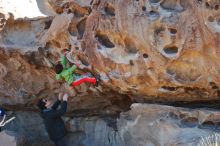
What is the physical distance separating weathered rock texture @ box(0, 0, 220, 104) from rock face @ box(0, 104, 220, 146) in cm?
20

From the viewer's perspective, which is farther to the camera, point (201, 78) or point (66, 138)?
point (66, 138)

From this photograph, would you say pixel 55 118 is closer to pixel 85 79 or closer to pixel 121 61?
pixel 85 79

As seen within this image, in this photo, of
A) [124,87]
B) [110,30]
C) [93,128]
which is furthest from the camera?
[93,128]

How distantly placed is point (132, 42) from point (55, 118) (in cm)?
118

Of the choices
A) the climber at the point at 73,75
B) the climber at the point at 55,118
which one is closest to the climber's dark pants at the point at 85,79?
the climber at the point at 73,75

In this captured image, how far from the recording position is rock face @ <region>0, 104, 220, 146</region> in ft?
13.9

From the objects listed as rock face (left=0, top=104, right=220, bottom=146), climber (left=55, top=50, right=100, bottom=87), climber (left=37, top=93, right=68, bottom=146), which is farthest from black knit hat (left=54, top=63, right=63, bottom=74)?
rock face (left=0, top=104, right=220, bottom=146)

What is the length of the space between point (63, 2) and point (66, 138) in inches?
57.9

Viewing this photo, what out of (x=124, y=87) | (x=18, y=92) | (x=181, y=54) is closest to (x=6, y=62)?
(x=18, y=92)

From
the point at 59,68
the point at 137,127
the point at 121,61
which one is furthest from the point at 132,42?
the point at 59,68

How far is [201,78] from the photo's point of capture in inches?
166

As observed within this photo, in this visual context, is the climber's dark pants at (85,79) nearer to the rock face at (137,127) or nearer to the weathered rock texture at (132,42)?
the weathered rock texture at (132,42)

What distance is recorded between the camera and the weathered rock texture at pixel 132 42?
407cm

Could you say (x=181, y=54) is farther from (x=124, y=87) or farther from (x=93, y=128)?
(x=93, y=128)
